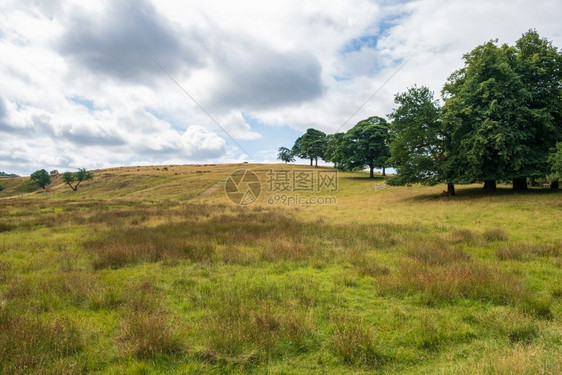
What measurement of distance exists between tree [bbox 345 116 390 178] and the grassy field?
→ 40.9 metres

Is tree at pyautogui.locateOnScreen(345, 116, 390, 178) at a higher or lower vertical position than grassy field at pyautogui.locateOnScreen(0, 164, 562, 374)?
higher

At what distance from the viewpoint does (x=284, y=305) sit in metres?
5.93

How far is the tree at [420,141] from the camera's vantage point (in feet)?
91.5

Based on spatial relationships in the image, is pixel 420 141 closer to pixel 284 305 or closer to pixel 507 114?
pixel 507 114

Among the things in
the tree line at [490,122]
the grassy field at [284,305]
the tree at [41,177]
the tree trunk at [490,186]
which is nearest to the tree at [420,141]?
the tree line at [490,122]

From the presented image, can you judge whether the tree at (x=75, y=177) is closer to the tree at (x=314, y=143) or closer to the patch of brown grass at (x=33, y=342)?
the tree at (x=314, y=143)

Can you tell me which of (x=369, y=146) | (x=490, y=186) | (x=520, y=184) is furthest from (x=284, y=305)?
(x=369, y=146)

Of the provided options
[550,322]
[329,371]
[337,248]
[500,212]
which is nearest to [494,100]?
[500,212]

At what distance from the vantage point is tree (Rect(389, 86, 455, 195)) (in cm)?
2788

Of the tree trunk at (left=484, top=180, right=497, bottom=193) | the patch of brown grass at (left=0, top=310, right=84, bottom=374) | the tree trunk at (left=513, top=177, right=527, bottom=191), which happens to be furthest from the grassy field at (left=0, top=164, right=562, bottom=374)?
the tree trunk at (left=484, top=180, right=497, bottom=193)

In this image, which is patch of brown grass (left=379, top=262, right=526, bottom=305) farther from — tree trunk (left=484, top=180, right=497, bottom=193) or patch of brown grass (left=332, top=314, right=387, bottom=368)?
tree trunk (left=484, top=180, right=497, bottom=193)

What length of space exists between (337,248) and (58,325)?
9.07 m

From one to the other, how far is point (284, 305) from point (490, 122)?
25666 millimetres

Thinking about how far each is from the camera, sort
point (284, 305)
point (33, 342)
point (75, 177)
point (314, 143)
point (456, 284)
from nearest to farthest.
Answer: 1. point (33, 342)
2. point (284, 305)
3. point (456, 284)
4. point (75, 177)
5. point (314, 143)
